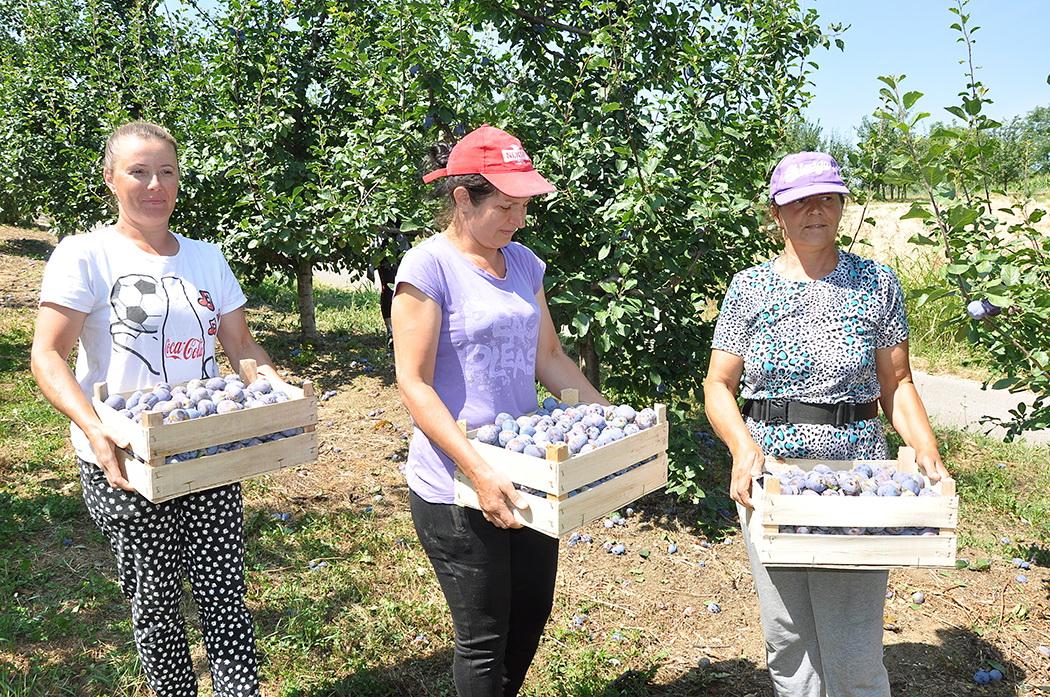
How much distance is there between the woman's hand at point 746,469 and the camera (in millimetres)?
2160

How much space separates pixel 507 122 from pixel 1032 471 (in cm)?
399

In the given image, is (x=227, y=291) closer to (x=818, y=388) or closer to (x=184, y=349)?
(x=184, y=349)

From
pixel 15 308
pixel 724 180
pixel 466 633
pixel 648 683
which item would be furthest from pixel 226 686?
pixel 15 308

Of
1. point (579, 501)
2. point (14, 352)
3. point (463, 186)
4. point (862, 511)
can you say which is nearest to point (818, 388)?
point (862, 511)

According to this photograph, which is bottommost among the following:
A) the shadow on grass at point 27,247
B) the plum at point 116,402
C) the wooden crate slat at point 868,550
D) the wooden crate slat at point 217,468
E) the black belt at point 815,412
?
the wooden crate slat at point 868,550

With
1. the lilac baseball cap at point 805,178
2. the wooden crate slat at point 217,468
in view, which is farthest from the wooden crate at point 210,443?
the lilac baseball cap at point 805,178

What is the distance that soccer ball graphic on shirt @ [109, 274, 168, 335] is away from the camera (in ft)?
7.13

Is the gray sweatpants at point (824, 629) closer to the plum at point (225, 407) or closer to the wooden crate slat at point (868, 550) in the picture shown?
the wooden crate slat at point (868, 550)

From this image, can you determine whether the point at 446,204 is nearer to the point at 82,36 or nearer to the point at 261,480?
the point at 261,480

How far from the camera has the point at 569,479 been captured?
1.95 meters

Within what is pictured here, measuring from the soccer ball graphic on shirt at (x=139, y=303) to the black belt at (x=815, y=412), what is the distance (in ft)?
5.54

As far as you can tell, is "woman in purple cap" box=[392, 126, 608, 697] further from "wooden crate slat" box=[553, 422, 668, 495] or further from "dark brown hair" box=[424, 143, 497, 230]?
"wooden crate slat" box=[553, 422, 668, 495]

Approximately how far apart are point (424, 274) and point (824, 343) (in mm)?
1076

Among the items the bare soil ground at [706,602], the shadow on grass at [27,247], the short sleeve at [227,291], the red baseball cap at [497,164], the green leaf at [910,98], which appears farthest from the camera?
the shadow on grass at [27,247]
